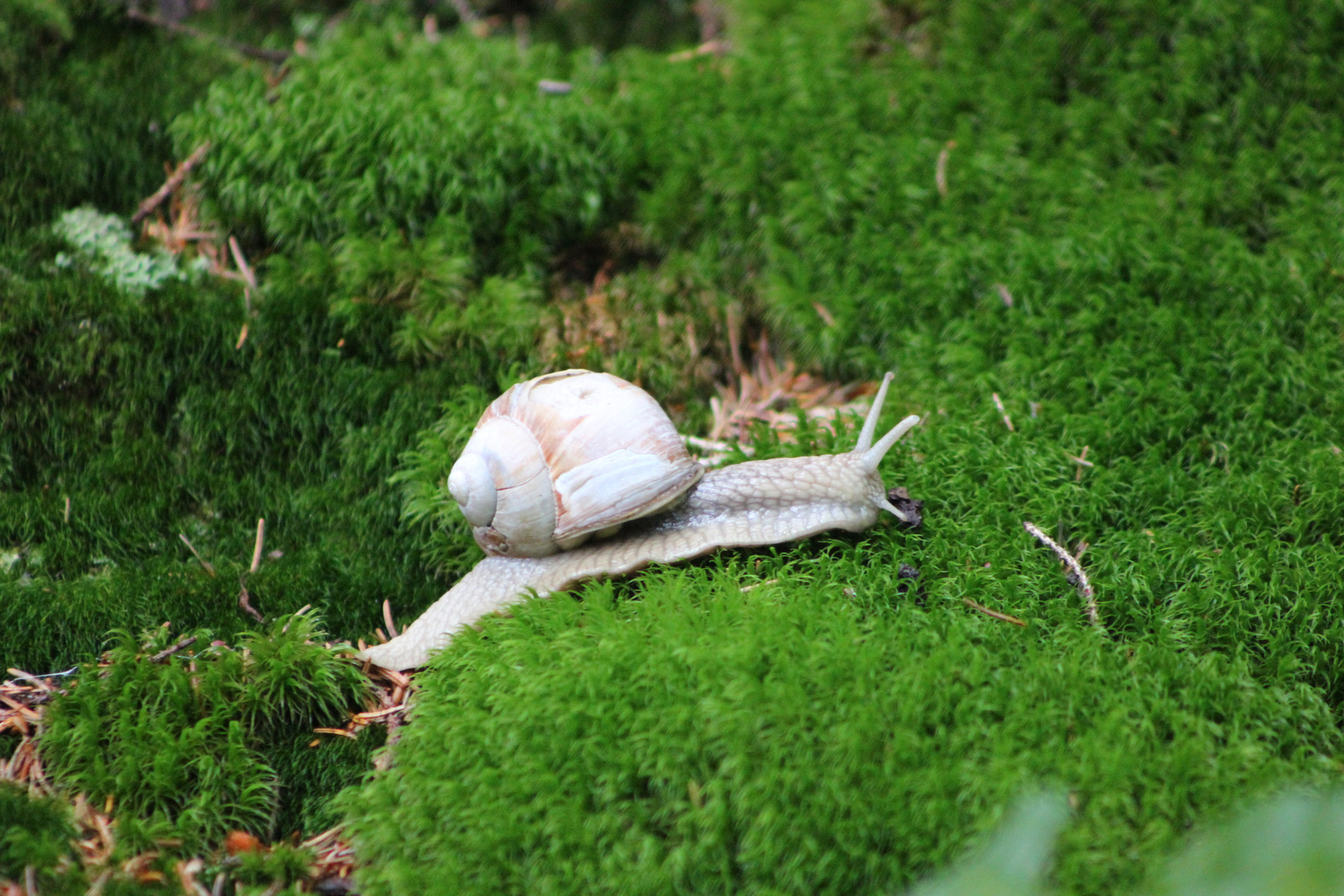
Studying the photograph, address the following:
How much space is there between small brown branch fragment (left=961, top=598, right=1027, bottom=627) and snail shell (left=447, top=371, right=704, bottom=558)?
867 millimetres

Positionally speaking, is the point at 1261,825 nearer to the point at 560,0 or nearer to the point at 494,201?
the point at 494,201

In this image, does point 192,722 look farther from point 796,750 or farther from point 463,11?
point 463,11

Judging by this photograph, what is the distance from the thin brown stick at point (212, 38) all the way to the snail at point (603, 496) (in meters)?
2.60

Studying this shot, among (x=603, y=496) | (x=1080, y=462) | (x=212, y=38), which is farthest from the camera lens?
(x=212, y=38)

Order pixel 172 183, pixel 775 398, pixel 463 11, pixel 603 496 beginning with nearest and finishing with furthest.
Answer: pixel 603 496
pixel 775 398
pixel 172 183
pixel 463 11

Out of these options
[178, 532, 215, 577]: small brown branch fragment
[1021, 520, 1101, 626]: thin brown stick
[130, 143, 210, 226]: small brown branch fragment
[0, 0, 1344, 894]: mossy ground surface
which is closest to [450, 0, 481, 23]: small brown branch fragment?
[0, 0, 1344, 894]: mossy ground surface

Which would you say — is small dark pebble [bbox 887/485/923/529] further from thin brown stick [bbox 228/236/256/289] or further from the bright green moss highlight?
thin brown stick [bbox 228/236/256/289]

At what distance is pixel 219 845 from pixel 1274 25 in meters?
4.79

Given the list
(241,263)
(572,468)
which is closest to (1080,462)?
(572,468)

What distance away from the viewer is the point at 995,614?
2646 millimetres

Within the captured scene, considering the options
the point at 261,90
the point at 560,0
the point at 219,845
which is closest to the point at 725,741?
the point at 219,845

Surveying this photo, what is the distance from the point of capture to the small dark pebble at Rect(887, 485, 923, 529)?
9.51 ft

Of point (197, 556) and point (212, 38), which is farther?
point (212, 38)

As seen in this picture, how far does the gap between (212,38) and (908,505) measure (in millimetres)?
3824
